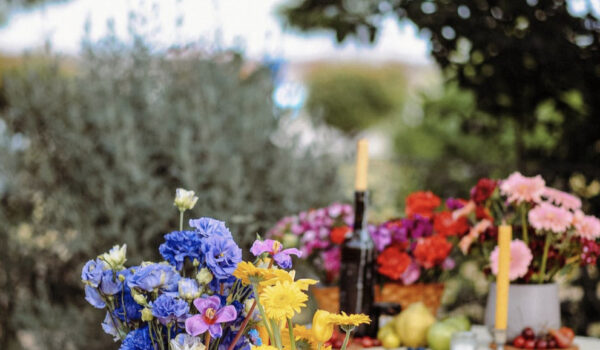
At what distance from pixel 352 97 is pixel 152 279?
52.1ft

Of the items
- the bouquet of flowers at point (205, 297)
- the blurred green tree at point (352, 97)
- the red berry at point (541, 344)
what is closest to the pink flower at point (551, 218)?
the red berry at point (541, 344)

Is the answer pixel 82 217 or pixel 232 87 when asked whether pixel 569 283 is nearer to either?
pixel 232 87

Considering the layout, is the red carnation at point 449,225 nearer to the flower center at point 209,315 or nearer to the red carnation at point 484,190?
the red carnation at point 484,190

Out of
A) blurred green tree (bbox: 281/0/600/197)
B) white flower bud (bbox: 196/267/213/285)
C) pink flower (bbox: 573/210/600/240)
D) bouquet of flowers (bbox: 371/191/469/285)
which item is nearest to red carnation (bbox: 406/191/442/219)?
bouquet of flowers (bbox: 371/191/469/285)

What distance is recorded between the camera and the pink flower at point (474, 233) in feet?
5.08

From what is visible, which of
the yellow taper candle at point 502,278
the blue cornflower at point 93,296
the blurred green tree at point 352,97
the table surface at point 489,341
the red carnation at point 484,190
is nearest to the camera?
the blue cornflower at point 93,296

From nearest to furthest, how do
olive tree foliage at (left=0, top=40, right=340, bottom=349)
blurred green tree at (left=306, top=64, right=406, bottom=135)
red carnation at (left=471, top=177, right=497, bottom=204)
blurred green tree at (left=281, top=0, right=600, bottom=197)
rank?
red carnation at (left=471, top=177, right=497, bottom=204)
blurred green tree at (left=281, top=0, right=600, bottom=197)
olive tree foliage at (left=0, top=40, right=340, bottom=349)
blurred green tree at (left=306, top=64, right=406, bottom=135)

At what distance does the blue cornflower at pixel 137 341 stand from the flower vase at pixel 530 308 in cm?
87

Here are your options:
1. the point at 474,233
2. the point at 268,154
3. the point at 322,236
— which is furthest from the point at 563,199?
the point at 268,154

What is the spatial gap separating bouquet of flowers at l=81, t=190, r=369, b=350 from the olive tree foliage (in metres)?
1.86

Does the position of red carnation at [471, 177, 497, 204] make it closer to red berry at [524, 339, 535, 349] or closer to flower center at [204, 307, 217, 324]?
red berry at [524, 339, 535, 349]

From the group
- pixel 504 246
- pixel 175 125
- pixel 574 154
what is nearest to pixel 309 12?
pixel 175 125

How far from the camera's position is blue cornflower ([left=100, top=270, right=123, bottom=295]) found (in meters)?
0.91

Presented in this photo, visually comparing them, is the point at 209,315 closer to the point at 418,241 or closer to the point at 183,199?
the point at 183,199
